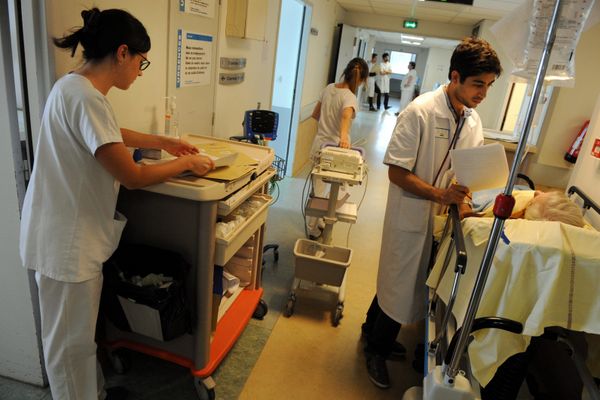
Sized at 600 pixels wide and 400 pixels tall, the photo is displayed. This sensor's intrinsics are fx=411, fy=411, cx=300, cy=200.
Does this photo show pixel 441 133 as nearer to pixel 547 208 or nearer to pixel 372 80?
pixel 547 208

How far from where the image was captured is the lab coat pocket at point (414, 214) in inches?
71.4

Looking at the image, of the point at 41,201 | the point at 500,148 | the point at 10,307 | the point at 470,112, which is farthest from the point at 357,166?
Answer: the point at 10,307

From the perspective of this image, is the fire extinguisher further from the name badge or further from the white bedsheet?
the white bedsheet

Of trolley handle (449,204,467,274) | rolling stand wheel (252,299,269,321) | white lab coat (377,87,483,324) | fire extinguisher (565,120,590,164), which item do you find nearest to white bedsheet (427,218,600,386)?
trolley handle (449,204,467,274)

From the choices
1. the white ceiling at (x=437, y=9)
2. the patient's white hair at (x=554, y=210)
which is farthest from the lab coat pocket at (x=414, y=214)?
the white ceiling at (x=437, y=9)

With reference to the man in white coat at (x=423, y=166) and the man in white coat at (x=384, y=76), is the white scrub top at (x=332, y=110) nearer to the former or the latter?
the man in white coat at (x=423, y=166)

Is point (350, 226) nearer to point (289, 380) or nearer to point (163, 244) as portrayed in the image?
point (289, 380)

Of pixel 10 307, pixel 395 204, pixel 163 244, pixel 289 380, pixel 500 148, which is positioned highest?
pixel 500 148

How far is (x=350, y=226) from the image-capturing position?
3.70 metres

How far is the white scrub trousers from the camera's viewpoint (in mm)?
1328

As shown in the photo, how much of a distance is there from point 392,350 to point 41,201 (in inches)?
70.9

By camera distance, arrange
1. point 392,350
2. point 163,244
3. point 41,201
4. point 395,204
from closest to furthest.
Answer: point 41,201, point 163,244, point 395,204, point 392,350

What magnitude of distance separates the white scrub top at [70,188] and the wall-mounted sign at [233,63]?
1435 mm

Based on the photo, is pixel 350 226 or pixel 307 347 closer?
pixel 307 347
